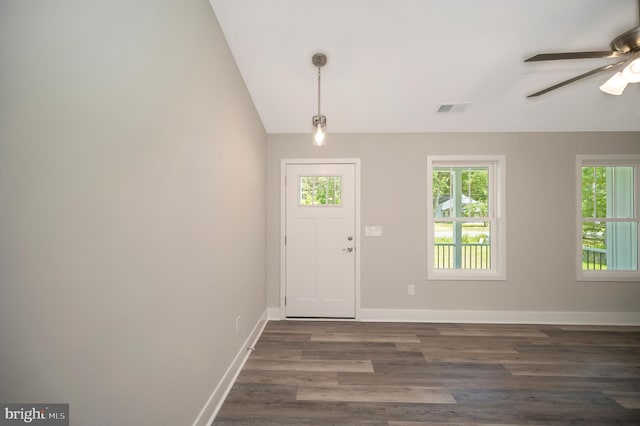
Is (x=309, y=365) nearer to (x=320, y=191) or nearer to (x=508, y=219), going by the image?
(x=320, y=191)

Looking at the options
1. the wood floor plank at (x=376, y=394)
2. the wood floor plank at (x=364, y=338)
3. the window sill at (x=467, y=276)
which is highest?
the window sill at (x=467, y=276)

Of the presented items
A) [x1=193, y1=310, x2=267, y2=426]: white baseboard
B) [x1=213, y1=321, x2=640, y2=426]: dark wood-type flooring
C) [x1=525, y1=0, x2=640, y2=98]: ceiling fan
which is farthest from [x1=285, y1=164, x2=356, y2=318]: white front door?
[x1=525, y1=0, x2=640, y2=98]: ceiling fan

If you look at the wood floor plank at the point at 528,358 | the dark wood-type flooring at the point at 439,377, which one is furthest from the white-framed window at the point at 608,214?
the wood floor plank at the point at 528,358

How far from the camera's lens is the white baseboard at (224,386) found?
5.38ft

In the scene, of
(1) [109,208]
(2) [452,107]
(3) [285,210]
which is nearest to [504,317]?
(2) [452,107]

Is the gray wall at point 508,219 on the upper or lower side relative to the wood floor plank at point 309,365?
upper

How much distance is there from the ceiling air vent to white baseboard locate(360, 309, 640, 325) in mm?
2498

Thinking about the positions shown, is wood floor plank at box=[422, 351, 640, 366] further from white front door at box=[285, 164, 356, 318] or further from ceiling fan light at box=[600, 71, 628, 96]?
ceiling fan light at box=[600, 71, 628, 96]

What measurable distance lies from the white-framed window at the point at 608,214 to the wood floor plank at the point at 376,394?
291cm

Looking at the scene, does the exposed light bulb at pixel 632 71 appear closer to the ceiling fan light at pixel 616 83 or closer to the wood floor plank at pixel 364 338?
the ceiling fan light at pixel 616 83

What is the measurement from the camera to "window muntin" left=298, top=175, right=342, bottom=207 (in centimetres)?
348

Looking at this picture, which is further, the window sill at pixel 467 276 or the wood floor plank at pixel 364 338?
the window sill at pixel 467 276

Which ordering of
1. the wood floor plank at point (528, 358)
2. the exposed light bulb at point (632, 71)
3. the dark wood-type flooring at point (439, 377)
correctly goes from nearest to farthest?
the exposed light bulb at point (632, 71), the dark wood-type flooring at point (439, 377), the wood floor plank at point (528, 358)

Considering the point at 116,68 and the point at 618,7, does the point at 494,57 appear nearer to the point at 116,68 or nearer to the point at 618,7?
the point at 618,7
